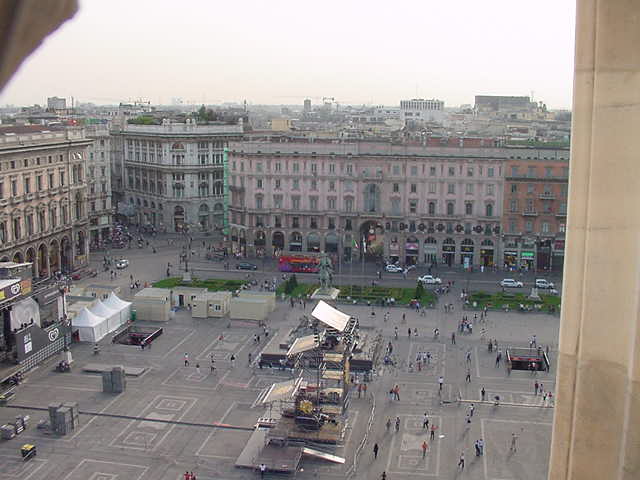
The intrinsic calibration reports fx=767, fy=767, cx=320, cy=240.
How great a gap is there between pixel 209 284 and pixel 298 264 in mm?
10191

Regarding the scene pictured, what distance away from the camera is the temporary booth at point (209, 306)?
2152 inches

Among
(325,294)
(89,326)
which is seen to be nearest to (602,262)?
(89,326)

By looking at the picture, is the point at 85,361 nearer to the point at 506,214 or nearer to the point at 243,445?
the point at 243,445

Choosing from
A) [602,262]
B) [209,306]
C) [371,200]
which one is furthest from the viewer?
[371,200]

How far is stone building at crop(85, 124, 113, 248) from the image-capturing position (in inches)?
3290

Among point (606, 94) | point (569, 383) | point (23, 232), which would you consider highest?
point (606, 94)

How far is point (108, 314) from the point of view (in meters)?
50.2

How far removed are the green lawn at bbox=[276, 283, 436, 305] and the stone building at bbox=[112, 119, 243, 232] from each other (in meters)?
30.0

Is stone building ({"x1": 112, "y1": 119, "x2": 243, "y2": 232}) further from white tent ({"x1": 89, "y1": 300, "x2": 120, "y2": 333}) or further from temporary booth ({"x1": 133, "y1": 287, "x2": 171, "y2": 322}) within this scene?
white tent ({"x1": 89, "y1": 300, "x2": 120, "y2": 333})

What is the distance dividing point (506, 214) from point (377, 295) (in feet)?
59.7

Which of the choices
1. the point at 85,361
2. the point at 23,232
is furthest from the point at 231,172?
the point at 85,361

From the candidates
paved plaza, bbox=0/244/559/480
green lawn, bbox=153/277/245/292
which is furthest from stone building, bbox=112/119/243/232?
paved plaza, bbox=0/244/559/480

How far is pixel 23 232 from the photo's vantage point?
6347 cm

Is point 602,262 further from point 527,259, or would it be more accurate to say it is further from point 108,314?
point 527,259
